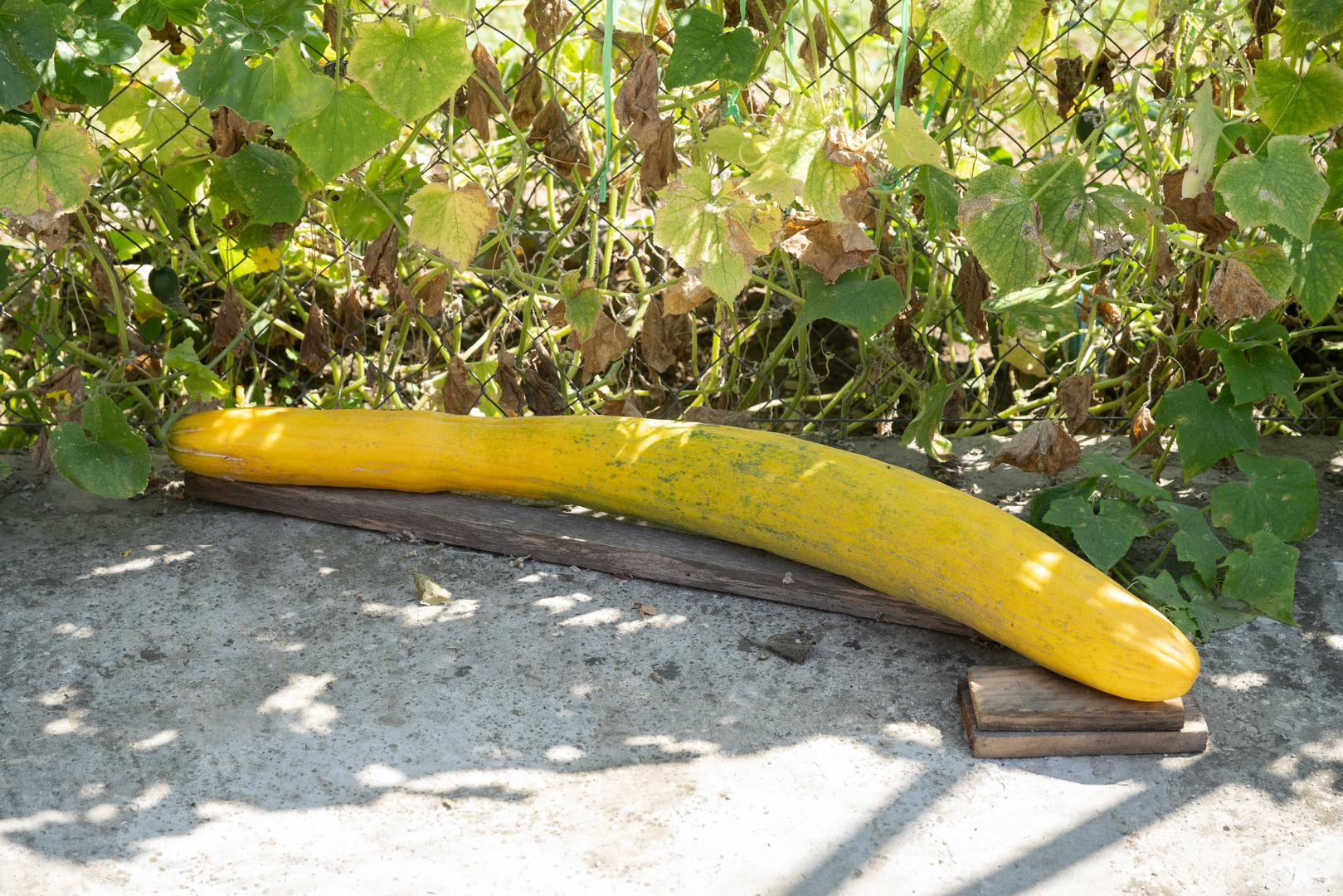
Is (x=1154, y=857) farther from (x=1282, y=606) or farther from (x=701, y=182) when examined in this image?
(x=701, y=182)

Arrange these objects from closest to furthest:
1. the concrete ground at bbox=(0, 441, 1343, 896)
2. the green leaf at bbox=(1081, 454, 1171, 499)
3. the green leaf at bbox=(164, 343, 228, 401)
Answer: the concrete ground at bbox=(0, 441, 1343, 896) → the green leaf at bbox=(1081, 454, 1171, 499) → the green leaf at bbox=(164, 343, 228, 401)

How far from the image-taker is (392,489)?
265 centimetres

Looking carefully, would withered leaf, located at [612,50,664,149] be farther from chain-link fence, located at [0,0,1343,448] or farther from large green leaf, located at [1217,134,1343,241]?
large green leaf, located at [1217,134,1343,241]

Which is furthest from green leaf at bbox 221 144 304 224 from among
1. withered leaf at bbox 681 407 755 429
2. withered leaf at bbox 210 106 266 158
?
withered leaf at bbox 681 407 755 429

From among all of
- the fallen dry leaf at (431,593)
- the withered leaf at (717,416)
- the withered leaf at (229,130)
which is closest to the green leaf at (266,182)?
the withered leaf at (229,130)

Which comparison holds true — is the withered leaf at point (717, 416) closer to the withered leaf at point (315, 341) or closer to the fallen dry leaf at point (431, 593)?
the fallen dry leaf at point (431, 593)

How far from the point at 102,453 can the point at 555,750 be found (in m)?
1.19

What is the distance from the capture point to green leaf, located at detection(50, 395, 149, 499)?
2447mm

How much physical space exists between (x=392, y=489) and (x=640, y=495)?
569 mm

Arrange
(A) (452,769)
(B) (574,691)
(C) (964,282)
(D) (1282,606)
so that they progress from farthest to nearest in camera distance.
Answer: (C) (964,282), (D) (1282,606), (B) (574,691), (A) (452,769)

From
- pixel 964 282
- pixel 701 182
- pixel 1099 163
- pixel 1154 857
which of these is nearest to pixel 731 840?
pixel 1154 857

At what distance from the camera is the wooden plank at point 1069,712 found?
198 centimetres

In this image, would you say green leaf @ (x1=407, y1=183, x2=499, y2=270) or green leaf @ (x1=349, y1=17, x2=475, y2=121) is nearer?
green leaf @ (x1=349, y1=17, x2=475, y2=121)

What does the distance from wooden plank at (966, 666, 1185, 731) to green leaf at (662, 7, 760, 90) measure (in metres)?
1.18
